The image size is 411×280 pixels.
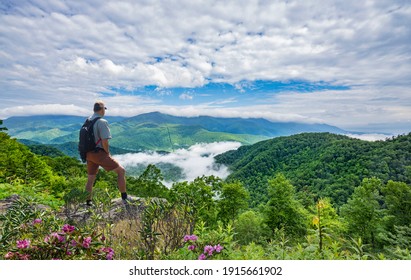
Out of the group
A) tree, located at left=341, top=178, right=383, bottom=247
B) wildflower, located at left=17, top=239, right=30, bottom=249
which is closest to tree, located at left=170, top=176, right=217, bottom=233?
wildflower, located at left=17, top=239, right=30, bottom=249

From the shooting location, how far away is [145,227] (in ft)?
11.4

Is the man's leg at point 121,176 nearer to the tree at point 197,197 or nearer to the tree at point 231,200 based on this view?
the tree at point 197,197

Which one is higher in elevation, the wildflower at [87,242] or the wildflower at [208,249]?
the wildflower at [87,242]

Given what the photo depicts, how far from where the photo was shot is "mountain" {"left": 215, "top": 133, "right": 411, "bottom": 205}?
65.2 meters

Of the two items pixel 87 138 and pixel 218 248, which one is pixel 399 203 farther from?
pixel 87 138

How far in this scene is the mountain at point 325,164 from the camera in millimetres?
65250

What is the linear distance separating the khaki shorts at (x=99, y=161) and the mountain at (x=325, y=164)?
43977 millimetres

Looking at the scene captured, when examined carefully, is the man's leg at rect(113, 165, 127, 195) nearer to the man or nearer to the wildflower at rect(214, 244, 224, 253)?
the man

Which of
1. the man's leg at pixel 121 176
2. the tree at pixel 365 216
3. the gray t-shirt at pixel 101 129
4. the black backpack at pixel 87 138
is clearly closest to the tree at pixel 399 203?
the tree at pixel 365 216

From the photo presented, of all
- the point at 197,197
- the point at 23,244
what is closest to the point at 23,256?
the point at 23,244

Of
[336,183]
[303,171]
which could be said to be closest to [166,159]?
[303,171]

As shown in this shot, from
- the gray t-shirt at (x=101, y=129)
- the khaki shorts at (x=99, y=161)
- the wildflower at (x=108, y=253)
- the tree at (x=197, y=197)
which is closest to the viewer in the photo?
the wildflower at (x=108, y=253)

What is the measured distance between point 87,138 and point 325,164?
3674 inches

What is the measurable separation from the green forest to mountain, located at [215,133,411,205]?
29671 mm
